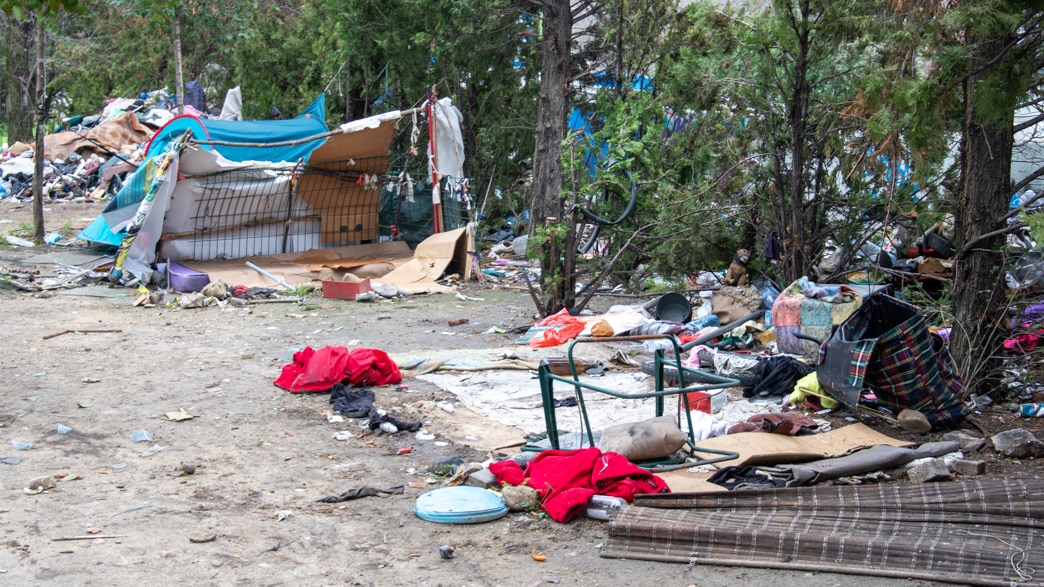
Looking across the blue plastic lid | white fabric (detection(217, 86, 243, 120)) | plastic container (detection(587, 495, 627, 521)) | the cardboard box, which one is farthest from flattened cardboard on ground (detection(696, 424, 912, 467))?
white fabric (detection(217, 86, 243, 120))

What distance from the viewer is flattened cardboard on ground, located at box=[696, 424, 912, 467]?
15.9ft

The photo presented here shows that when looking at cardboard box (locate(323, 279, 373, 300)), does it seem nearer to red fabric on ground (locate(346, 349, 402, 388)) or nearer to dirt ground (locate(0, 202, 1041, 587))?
dirt ground (locate(0, 202, 1041, 587))

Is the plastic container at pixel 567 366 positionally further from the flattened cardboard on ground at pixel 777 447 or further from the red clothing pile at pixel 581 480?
the red clothing pile at pixel 581 480

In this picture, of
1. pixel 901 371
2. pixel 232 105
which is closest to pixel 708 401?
pixel 901 371

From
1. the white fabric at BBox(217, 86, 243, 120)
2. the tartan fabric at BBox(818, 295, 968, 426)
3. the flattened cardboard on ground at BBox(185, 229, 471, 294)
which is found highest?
the white fabric at BBox(217, 86, 243, 120)

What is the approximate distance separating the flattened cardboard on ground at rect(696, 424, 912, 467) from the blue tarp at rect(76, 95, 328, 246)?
10.1 meters

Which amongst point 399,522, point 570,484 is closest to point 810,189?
point 570,484

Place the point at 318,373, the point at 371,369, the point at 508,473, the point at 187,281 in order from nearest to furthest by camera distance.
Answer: the point at 508,473 < the point at 318,373 < the point at 371,369 < the point at 187,281

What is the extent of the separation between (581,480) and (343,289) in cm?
752

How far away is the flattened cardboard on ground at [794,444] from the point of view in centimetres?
485

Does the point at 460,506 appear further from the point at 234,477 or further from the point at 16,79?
the point at 16,79

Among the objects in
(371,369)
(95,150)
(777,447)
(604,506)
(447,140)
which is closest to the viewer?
(604,506)

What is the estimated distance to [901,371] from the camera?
5719mm

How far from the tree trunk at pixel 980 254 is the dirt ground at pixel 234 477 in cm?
39
